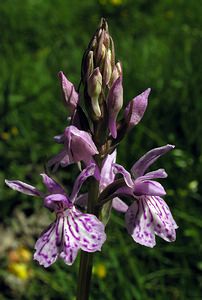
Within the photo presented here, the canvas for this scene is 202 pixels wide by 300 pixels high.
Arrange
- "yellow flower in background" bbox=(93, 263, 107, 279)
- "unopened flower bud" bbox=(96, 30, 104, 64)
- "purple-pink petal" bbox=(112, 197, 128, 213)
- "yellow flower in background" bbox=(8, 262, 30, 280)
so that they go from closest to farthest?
"unopened flower bud" bbox=(96, 30, 104, 64) → "purple-pink petal" bbox=(112, 197, 128, 213) → "yellow flower in background" bbox=(93, 263, 107, 279) → "yellow flower in background" bbox=(8, 262, 30, 280)

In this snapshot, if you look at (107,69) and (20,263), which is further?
(20,263)

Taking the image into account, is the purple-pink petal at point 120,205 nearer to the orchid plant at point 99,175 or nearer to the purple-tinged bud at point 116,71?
the orchid plant at point 99,175

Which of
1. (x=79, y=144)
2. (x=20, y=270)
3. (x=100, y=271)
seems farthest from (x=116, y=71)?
(x=20, y=270)

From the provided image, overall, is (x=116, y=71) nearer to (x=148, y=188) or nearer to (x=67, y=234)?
(x=148, y=188)

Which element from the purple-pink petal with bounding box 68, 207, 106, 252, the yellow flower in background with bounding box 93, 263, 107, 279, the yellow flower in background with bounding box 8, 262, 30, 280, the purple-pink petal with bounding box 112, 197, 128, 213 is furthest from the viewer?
the yellow flower in background with bounding box 8, 262, 30, 280

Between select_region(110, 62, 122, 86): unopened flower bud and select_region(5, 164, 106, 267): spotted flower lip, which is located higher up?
select_region(110, 62, 122, 86): unopened flower bud

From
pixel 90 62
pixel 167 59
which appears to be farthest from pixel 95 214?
pixel 167 59

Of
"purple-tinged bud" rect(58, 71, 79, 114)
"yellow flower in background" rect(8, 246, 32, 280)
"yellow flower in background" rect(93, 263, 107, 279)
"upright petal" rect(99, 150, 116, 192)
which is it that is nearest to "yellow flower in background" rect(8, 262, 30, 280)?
"yellow flower in background" rect(8, 246, 32, 280)

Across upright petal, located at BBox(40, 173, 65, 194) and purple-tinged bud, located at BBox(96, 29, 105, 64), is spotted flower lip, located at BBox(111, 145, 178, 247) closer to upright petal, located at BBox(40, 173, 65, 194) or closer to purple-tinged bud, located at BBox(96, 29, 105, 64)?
upright petal, located at BBox(40, 173, 65, 194)
